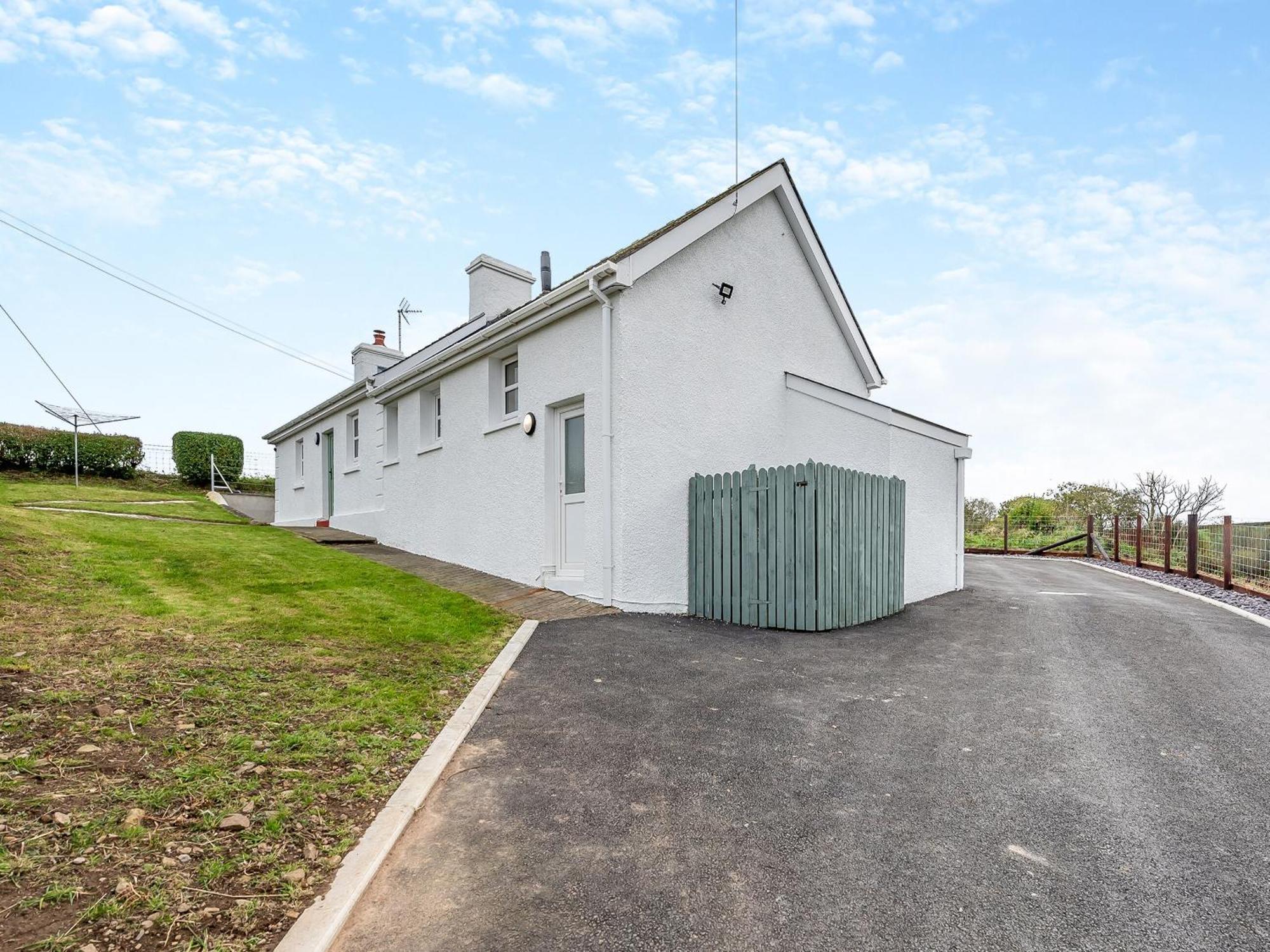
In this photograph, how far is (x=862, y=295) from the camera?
42.7 ft

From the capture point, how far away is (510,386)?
10789mm

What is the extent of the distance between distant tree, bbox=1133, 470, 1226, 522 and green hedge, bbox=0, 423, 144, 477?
138ft

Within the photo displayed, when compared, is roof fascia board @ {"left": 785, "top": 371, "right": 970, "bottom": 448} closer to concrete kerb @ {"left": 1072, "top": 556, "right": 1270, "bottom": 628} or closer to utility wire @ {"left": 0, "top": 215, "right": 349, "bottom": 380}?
concrete kerb @ {"left": 1072, "top": 556, "right": 1270, "bottom": 628}

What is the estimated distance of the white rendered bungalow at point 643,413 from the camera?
27.9 ft

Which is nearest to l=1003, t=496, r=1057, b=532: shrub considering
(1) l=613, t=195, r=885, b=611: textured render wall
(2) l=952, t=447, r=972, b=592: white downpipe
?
(2) l=952, t=447, r=972, b=592: white downpipe

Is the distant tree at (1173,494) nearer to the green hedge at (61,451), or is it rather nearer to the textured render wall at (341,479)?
the textured render wall at (341,479)

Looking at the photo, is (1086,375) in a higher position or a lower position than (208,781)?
higher

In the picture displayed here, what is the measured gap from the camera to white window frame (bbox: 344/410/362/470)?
16.6 meters

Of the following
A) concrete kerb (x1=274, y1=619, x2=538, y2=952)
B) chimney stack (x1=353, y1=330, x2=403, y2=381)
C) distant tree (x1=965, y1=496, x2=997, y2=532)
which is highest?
chimney stack (x1=353, y1=330, x2=403, y2=381)

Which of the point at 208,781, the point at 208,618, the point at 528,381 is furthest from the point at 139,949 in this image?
the point at 528,381

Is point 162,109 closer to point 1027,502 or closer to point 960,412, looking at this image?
point 960,412

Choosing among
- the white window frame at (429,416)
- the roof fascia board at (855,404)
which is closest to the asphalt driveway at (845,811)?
the roof fascia board at (855,404)

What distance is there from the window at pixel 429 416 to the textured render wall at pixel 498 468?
0.47 feet

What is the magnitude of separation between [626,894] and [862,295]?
41.9 feet
